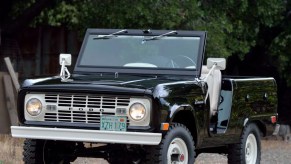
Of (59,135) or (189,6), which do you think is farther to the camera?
(189,6)

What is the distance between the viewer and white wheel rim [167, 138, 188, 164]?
10219 mm

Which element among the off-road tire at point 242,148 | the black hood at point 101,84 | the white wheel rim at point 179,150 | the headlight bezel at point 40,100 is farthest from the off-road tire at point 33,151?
the off-road tire at point 242,148

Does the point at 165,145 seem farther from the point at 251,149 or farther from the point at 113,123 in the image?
the point at 251,149

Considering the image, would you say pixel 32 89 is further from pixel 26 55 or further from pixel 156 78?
pixel 26 55

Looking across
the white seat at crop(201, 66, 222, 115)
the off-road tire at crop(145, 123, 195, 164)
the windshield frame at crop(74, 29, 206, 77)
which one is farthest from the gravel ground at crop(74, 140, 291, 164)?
the off-road tire at crop(145, 123, 195, 164)

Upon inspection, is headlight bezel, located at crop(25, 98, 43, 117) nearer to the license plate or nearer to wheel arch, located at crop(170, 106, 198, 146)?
the license plate

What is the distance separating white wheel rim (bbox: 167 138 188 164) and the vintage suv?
0.01 metres

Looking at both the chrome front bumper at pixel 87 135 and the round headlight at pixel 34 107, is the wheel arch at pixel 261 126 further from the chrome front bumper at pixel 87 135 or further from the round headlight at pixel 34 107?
the round headlight at pixel 34 107

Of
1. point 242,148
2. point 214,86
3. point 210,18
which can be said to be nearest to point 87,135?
point 214,86

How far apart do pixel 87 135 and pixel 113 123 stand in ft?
1.02

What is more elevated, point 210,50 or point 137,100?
point 210,50

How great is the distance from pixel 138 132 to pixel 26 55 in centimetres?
1374

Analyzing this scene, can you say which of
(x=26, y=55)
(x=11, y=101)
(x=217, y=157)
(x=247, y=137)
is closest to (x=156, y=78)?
(x=247, y=137)

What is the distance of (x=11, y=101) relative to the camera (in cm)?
1888
